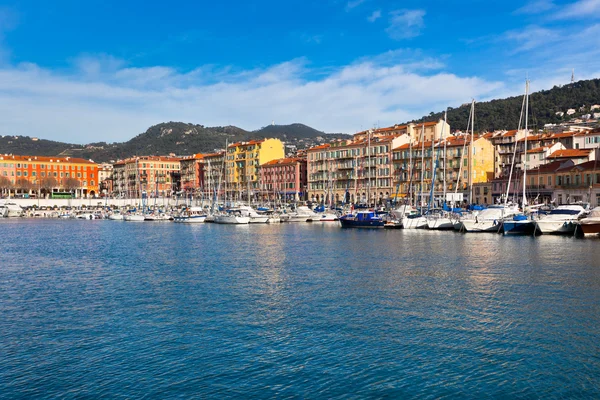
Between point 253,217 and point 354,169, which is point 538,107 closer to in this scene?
point 354,169

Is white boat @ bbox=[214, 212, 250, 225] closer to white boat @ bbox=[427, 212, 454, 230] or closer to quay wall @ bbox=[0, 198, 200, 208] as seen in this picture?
white boat @ bbox=[427, 212, 454, 230]

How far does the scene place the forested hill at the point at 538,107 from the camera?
→ 150m

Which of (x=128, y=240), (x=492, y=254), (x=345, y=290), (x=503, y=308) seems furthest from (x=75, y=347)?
(x=128, y=240)

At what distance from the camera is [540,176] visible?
79.3 meters

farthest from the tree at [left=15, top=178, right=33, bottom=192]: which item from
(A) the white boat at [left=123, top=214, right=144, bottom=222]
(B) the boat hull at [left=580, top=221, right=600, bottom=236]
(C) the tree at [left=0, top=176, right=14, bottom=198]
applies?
(B) the boat hull at [left=580, top=221, right=600, bottom=236]

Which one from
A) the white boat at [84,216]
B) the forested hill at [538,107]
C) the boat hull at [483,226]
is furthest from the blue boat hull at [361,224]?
the forested hill at [538,107]

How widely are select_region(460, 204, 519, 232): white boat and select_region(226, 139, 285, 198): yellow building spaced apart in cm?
7884

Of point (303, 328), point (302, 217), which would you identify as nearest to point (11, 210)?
point (302, 217)

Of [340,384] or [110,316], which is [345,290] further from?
[340,384]

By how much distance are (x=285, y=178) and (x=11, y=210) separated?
5573 cm

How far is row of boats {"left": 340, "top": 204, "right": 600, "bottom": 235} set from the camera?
4988 centimetres

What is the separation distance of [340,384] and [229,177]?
131031 mm

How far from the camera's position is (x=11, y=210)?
119500 mm

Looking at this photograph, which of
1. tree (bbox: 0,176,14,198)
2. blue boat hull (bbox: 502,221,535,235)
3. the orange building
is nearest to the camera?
blue boat hull (bbox: 502,221,535,235)
